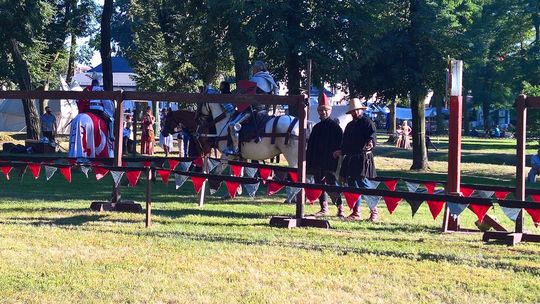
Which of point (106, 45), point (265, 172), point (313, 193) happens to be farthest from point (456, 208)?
point (106, 45)

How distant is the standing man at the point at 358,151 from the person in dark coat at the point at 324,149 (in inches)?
7.9

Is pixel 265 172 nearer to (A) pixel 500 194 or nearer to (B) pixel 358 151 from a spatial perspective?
(B) pixel 358 151

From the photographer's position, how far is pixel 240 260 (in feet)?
28.2

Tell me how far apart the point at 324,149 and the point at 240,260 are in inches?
185

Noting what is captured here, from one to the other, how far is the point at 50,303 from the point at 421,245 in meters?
4.95

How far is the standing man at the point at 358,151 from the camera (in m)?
12.6

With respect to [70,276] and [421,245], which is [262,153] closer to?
[421,245]

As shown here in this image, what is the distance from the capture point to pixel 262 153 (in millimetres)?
15047

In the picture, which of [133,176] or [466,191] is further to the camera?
[466,191]

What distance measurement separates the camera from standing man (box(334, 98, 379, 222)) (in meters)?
12.6

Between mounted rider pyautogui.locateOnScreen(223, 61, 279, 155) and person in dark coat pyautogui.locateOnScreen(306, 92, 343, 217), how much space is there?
167 cm

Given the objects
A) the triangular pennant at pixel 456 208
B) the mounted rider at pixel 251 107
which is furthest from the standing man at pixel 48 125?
the triangular pennant at pixel 456 208

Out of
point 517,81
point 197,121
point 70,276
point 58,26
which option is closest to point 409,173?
point 197,121

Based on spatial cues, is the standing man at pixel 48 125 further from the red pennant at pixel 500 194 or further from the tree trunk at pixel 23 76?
the red pennant at pixel 500 194
